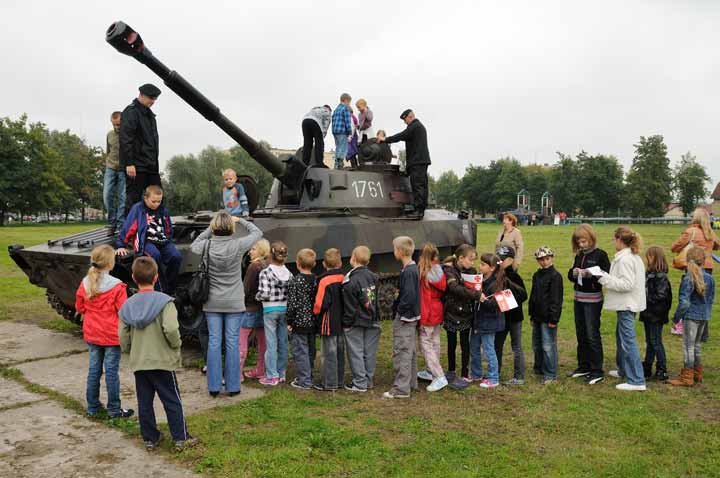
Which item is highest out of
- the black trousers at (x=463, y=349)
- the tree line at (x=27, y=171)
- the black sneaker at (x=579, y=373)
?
the tree line at (x=27, y=171)

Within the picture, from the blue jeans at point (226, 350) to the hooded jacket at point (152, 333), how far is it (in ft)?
4.46

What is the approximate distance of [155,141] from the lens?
7.74 metres

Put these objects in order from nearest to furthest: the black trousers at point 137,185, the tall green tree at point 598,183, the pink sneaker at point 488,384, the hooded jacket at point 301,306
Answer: the hooded jacket at point 301,306, the pink sneaker at point 488,384, the black trousers at point 137,185, the tall green tree at point 598,183

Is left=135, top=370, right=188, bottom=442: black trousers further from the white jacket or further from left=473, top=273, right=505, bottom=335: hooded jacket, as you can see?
the white jacket

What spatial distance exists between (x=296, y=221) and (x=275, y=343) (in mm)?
2479

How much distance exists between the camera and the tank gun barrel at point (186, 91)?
7023 millimetres

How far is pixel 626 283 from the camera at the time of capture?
6309 millimetres

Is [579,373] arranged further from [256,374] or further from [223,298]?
[223,298]

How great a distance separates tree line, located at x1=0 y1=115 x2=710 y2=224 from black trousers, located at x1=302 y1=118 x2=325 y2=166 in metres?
38.4

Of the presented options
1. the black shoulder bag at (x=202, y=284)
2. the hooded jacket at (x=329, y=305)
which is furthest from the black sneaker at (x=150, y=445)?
the hooded jacket at (x=329, y=305)

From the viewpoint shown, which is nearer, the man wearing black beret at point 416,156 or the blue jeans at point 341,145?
the man wearing black beret at point 416,156

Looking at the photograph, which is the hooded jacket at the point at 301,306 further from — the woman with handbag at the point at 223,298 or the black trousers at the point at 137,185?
the black trousers at the point at 137,185

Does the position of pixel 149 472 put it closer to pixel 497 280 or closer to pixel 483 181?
pixel 497 280

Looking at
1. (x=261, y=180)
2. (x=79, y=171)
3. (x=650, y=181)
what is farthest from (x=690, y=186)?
(x=79, y=171)
